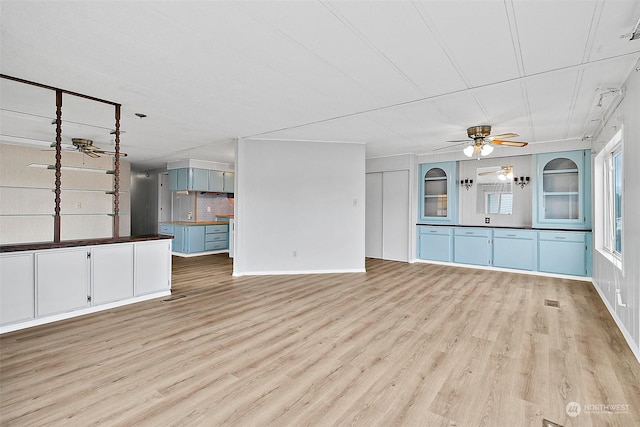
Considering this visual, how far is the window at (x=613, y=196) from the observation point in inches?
148

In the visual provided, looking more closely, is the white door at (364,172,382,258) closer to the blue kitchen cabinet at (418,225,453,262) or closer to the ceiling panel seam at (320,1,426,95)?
the blue kitchen cabinet at (418,225,453,262)

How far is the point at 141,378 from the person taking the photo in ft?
7.32

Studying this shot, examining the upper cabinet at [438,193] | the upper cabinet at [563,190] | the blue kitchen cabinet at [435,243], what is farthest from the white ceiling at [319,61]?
the blue kitchen cabinet at [435,243]

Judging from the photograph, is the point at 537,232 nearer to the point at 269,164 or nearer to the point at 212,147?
the point at 269,164

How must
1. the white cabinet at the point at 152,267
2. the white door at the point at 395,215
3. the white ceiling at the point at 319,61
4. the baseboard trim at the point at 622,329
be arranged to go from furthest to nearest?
the white door at the point at 395,215 → the white cabinet at the point at 152,267 → the baseboard trim at the point at 622,329 → the white ceiling at the point at 319,61

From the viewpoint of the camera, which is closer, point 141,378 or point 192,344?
point 141,378

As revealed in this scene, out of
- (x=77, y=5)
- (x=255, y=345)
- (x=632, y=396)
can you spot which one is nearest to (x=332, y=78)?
(x=77, y=5)

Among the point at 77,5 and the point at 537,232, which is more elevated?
the point at 77,5

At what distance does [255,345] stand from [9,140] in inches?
254

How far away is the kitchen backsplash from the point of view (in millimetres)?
8867

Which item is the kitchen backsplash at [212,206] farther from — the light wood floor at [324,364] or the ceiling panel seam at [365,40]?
the ceiling panel seam at [365,40]

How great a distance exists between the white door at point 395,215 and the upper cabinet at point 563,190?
8.14 feet

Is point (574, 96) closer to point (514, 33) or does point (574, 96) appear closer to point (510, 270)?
point (514, 33)

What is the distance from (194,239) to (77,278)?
458 cm
